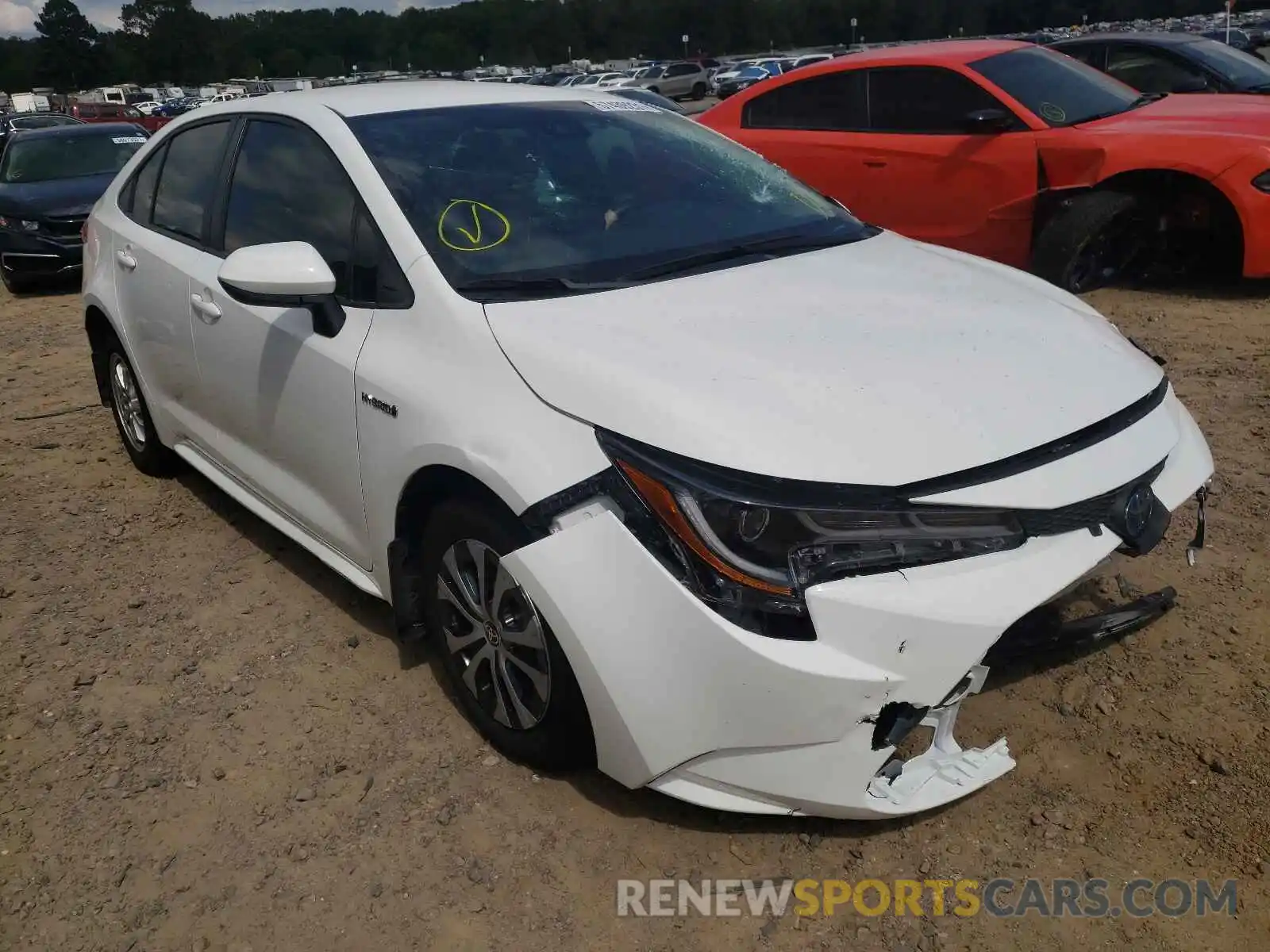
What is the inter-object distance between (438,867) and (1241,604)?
2.46 meters

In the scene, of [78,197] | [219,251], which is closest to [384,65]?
[78,197]

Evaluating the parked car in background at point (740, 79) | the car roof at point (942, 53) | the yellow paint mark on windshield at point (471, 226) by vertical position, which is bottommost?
the parked car in background at point (740, 79)

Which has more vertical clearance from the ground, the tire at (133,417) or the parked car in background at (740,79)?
the tire at (133,417)

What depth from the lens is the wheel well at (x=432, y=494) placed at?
8.32 ft

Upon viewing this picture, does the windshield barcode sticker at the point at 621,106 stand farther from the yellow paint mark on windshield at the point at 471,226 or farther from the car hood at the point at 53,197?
the car hood at the point at 53,197

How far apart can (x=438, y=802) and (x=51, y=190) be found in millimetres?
9671

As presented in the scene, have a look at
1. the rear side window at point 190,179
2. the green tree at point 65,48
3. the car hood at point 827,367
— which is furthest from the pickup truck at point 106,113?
the green tree at point 65,48

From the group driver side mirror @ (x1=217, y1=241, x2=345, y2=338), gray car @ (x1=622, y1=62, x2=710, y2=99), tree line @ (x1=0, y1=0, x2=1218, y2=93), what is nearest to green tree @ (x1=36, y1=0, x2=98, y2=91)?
tree line @ (x1=0, y1=0, x2=1218, y2=93)

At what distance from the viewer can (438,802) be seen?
270 centimetres

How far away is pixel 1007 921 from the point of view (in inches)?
88.2

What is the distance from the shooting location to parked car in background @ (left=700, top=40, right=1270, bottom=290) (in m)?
6.08

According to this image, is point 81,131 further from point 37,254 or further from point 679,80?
point 679,80

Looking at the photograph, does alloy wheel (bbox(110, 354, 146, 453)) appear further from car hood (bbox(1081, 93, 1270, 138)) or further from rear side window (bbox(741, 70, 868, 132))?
car hood (bbox(1081, 93, 1270, 138))

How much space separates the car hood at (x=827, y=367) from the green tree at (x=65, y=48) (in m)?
109
